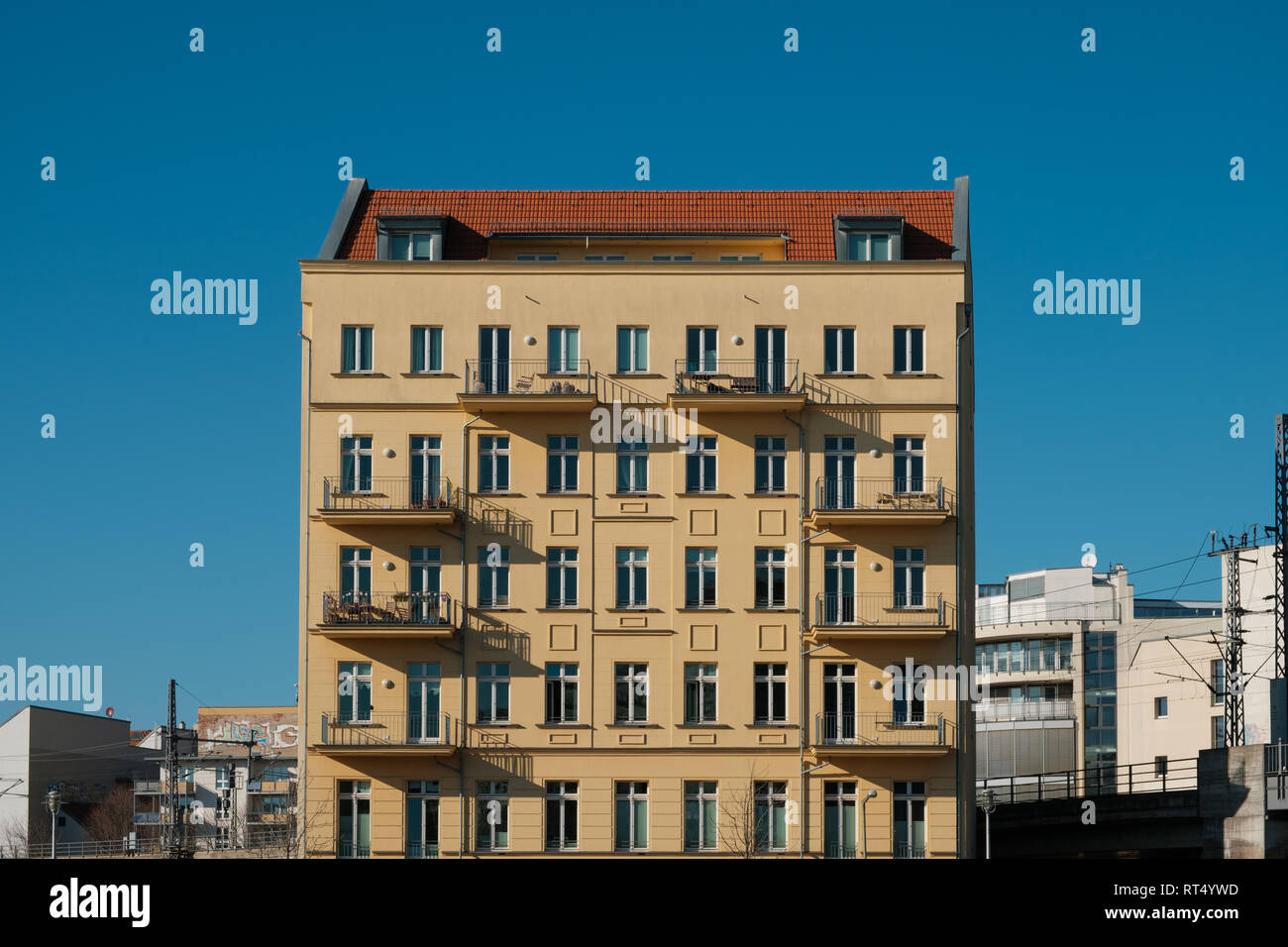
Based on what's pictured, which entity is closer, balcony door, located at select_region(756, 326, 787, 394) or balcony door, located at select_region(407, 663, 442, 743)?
balcony door, located at select_region(407, 663, 442, 743)

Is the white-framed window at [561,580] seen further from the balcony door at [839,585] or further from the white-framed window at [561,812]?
the balcony door at [839,585]

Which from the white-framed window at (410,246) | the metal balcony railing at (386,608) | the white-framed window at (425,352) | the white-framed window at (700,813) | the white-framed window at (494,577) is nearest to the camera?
the white-framed window at (700,813)

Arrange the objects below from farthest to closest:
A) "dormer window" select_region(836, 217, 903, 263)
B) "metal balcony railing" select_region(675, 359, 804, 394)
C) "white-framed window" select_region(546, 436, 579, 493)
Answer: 1. "dormer window" select_region(836, 217, 903, 263)
2. "white-framed window" select_region(546, 436, 579, 493)
3. "metal balcony railing" select_region(675, 359, 804, 394)

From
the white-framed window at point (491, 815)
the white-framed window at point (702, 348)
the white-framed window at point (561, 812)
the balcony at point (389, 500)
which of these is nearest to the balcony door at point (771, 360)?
the white-framed window at point (702, 348)

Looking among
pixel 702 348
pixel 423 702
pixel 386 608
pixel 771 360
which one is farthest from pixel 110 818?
pixel 771 360

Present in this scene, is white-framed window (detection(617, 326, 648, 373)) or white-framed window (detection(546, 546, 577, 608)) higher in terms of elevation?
white-framed window (detection(617, 326, 648, 373))

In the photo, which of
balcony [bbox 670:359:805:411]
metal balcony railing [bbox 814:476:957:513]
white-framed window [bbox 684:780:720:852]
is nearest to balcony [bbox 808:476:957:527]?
metal balcony railing [bbox 814:476:957:513]

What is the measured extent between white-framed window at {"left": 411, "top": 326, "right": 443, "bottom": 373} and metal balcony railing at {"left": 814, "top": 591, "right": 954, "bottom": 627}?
14.4 metres

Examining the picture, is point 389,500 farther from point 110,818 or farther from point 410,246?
point 110,818

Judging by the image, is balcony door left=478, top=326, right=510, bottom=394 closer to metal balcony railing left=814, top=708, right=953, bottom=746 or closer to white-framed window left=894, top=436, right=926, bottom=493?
white-framed window left=894, top=436, right=926, bottom=493

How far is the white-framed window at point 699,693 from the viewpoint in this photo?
5331 centimetres

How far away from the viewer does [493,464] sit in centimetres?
5472

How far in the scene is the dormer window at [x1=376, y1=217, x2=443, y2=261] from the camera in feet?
186

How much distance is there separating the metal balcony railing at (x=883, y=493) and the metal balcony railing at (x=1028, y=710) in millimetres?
69441
